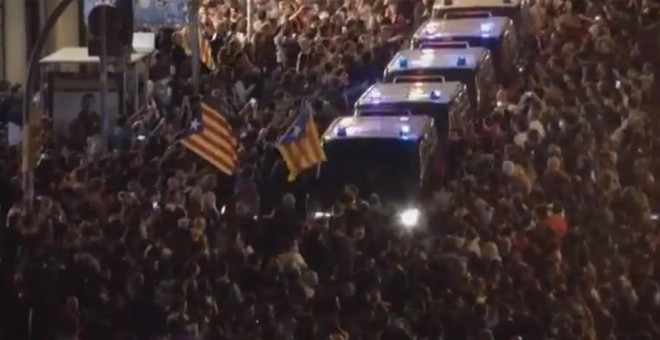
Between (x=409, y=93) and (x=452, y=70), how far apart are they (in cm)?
161

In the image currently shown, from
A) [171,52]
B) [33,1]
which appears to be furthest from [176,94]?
[33,1]

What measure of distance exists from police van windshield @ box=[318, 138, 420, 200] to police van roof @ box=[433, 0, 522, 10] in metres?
7.92

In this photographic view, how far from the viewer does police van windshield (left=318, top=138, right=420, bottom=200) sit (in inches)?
678

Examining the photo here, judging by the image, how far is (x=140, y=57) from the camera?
21.7 m

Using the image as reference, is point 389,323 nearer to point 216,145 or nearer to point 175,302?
point 175,302

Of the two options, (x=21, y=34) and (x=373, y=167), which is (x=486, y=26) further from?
(x=21, y=34)

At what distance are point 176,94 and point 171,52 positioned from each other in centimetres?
288

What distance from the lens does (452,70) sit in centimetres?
2116

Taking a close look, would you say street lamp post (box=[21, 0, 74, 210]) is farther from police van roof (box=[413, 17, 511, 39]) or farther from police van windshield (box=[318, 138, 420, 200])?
police van roof (box=[413, 17, 511, 39])

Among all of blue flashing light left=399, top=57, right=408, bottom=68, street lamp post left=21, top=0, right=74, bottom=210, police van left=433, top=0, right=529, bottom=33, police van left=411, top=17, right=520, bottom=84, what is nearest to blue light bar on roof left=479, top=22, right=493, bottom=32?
police van left=411, top=17, right=520, bottom=84

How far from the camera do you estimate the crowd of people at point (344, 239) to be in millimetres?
11891

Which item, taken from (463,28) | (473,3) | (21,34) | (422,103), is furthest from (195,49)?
(21,34)

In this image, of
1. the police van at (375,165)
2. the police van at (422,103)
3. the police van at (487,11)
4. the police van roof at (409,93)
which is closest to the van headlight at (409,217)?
the police van at (375,165)

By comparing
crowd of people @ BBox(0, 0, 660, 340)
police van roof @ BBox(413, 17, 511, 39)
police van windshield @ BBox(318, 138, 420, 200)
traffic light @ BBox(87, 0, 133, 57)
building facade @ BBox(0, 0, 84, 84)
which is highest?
traffic light @ BBox(87, 0, 133, 57)
